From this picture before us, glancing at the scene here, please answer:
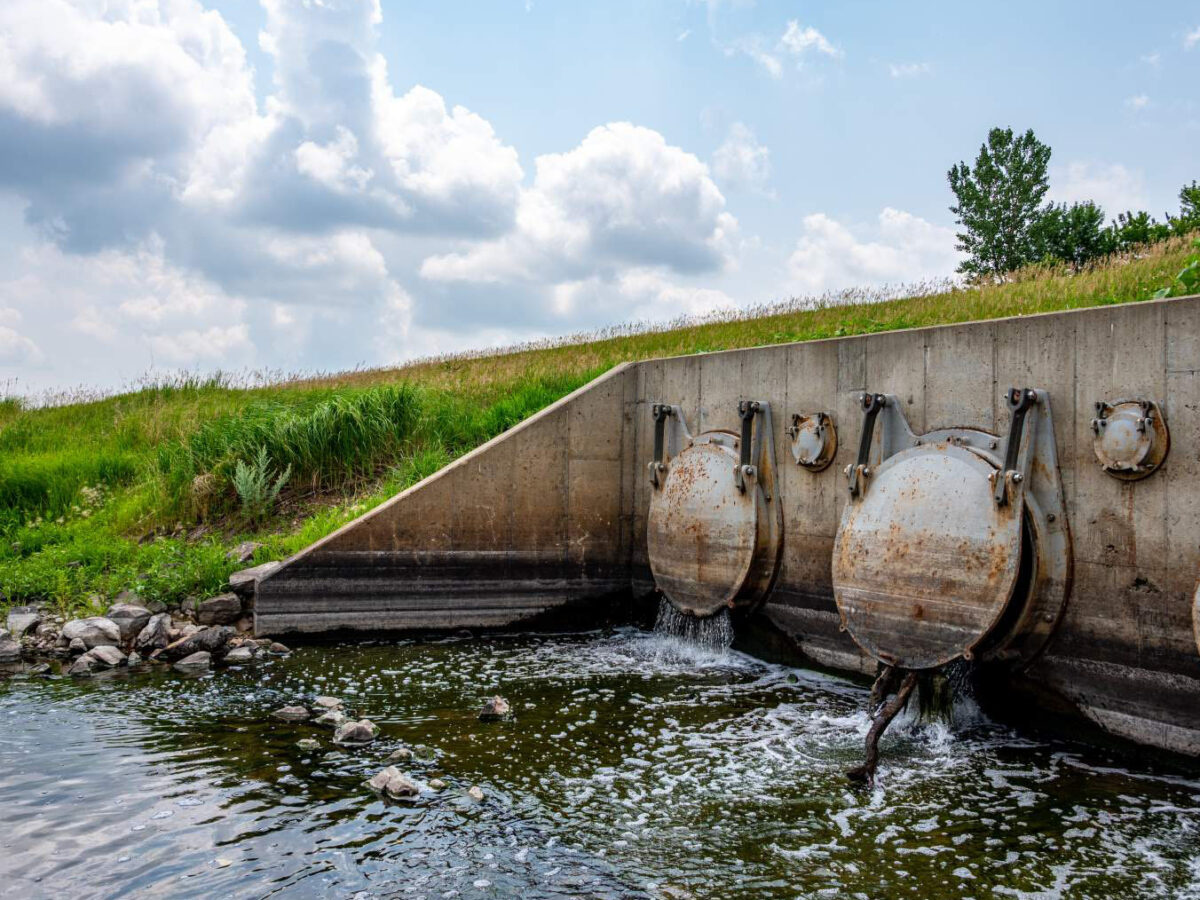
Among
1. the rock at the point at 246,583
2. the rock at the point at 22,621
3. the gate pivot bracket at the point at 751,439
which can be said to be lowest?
the rock at the point at 22,621

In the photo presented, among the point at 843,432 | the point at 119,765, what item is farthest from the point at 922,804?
the point at 119,765

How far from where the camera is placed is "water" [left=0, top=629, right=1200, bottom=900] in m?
3.73

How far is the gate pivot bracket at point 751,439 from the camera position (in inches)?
299

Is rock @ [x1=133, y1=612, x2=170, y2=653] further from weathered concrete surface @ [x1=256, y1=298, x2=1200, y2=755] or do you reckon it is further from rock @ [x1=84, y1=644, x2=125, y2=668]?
weathered concrete surface @ [x1=256, y1=298, x2=1200, y2=755]

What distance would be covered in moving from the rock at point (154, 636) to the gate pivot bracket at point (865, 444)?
580 cm

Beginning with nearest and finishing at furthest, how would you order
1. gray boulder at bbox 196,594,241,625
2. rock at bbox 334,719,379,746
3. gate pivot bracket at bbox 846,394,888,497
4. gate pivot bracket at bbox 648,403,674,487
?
1. rock at bbox 334,719,379,746
2. gate pivot bracket at bbox 846,394,888,497
3. gray boulder at bbox 196,594,241,625
4. gate pivot bracket at bbox 648,403,674,487

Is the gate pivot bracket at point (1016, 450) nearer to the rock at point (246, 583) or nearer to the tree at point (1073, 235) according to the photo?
the rock at point (246, 583)

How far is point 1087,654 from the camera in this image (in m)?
5.28

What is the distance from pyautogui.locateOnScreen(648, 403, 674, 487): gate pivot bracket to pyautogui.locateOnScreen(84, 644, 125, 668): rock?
485 centimetres

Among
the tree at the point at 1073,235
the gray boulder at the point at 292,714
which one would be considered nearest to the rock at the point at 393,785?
the gray boulder at the point at 292,714

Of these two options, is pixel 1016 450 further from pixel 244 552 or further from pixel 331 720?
pixel 244 552

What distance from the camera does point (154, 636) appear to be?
25.6 feet

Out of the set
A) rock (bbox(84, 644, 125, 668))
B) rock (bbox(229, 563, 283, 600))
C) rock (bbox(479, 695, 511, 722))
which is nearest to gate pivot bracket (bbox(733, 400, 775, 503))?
rock (bbox(479, 695, 511, 722))

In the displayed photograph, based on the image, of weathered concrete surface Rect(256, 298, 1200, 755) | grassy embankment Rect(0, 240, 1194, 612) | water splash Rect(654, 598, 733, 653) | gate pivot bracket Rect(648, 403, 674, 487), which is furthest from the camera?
grassy embankment Rect(0, 240, 1194, 612)
